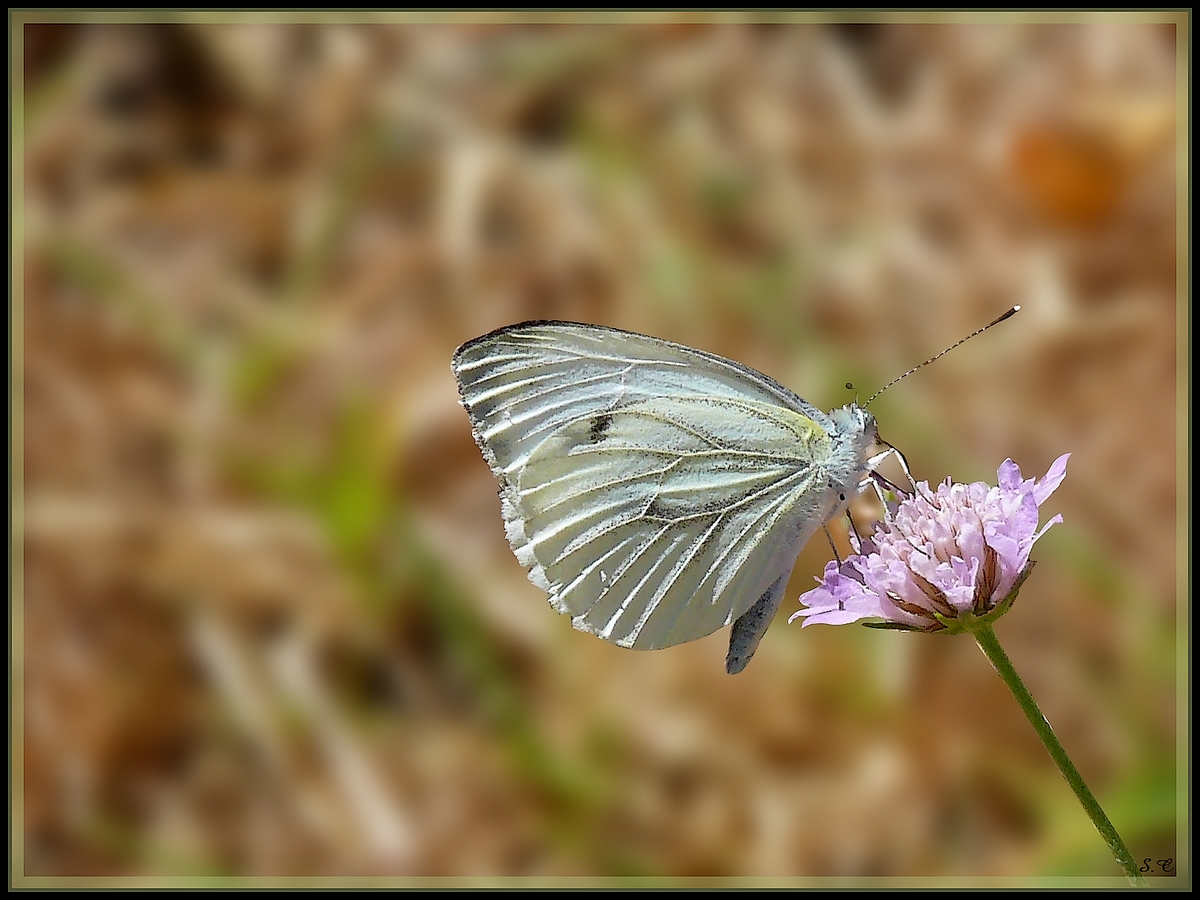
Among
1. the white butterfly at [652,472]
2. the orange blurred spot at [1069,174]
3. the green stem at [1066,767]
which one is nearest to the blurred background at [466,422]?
the orange blurred spot at [1069,174]

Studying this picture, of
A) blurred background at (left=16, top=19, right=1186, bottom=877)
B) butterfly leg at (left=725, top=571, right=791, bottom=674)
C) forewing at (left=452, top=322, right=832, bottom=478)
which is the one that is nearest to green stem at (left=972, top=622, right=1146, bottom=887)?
butterfly leg at (left=725, top=571, right=791, bottom=674)

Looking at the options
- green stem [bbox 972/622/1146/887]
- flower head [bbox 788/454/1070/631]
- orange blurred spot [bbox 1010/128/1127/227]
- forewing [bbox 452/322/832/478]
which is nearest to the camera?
green stem [bbox 972/622/1146/887]

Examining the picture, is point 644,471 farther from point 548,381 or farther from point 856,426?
point 856,426

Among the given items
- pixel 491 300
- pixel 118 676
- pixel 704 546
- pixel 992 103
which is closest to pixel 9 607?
pixel 118 676

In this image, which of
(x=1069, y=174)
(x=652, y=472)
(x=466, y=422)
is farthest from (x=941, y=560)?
(x=1069, y=174)

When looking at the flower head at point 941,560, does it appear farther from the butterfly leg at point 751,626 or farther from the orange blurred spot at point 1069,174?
the orange blurred spot at point 1069,174

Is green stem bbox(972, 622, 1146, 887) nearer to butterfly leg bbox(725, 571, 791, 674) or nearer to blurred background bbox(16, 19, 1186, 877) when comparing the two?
butterfly leg bbox(725, 571, 791, 674)
